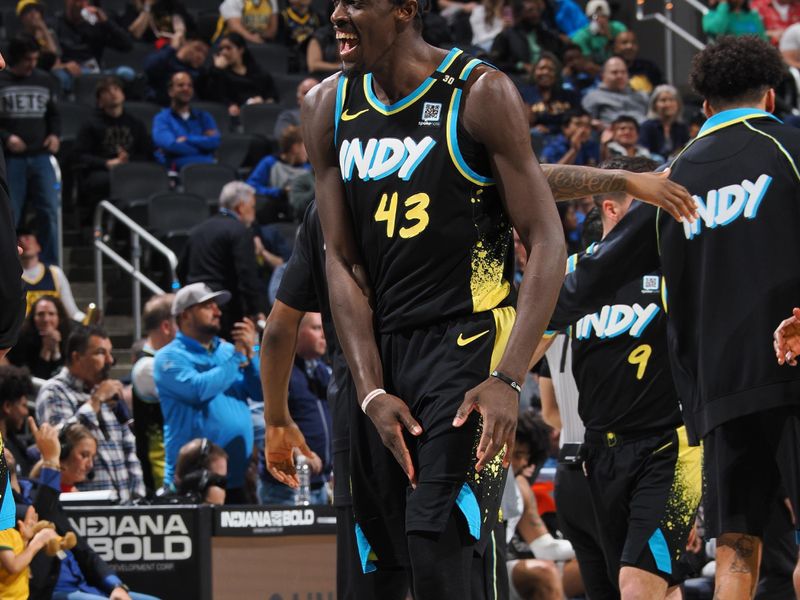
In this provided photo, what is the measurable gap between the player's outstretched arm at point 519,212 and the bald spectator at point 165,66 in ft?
39.6

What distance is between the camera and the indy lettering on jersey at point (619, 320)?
609cm

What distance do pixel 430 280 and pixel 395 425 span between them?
0.40m

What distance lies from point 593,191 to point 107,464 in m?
5.21

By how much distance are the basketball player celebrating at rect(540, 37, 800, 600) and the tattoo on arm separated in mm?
528

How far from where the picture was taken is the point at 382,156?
378 cm

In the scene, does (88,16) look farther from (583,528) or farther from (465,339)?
(465,339)

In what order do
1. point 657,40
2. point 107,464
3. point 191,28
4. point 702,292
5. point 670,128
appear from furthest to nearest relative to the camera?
1. point 657,40
2. point 191,28
3. point 670,128
4. point 107,464
5. point 702,292

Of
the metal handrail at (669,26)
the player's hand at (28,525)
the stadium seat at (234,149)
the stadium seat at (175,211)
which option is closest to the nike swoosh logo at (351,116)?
the player's hand at (28,525)

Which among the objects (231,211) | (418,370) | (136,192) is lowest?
(418,370)

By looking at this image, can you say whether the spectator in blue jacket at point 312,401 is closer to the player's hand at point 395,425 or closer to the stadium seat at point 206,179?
the stadium seat at point 206,179

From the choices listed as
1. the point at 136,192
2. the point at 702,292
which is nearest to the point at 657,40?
the point at 136,192

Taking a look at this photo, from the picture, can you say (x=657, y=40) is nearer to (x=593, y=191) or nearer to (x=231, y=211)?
(x=231, y=211)

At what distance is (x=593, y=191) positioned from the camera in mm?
4449

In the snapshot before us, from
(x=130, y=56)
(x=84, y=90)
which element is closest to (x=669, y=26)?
(x=130, y=56)
